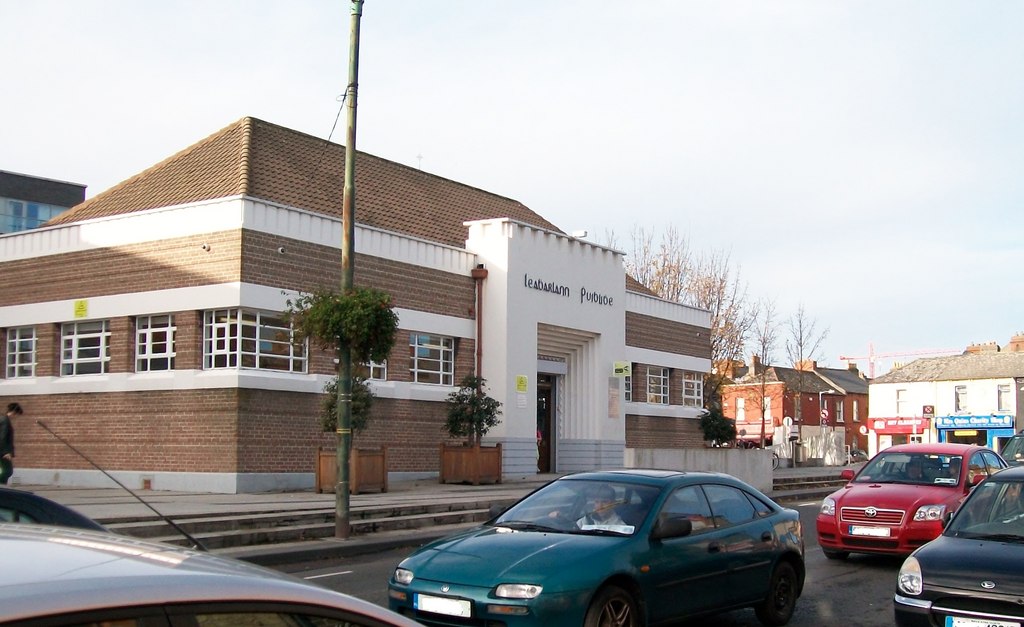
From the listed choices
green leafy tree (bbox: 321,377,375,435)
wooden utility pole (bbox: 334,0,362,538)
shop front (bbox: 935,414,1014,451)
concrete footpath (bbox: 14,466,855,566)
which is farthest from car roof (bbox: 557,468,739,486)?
shop front (bbox: 935,414,1014,451)

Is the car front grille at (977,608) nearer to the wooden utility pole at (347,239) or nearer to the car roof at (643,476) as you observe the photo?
the car roof at (643,476)

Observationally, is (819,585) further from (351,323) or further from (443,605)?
(351,323)

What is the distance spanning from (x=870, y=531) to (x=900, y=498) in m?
0.56

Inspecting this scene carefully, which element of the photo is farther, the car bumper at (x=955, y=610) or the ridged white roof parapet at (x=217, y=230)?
the ridged white roof parapet at (x=217, y=230)

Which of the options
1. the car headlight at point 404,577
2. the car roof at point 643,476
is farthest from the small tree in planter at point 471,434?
the car headlight at point 404,577

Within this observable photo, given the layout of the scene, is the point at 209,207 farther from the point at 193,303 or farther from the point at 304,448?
the point at 304,448

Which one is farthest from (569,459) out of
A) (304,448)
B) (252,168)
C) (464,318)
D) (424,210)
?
(252,168)

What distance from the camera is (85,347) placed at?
25266 mm

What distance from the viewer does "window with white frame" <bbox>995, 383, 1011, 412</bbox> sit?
64500mm

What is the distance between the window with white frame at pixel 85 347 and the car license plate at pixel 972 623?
68.0 feet

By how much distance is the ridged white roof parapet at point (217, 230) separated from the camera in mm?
23094

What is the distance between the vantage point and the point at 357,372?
2067 cm

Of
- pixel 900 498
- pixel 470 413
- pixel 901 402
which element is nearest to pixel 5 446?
pixel 470 413

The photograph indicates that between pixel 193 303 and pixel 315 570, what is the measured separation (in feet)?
36.2
